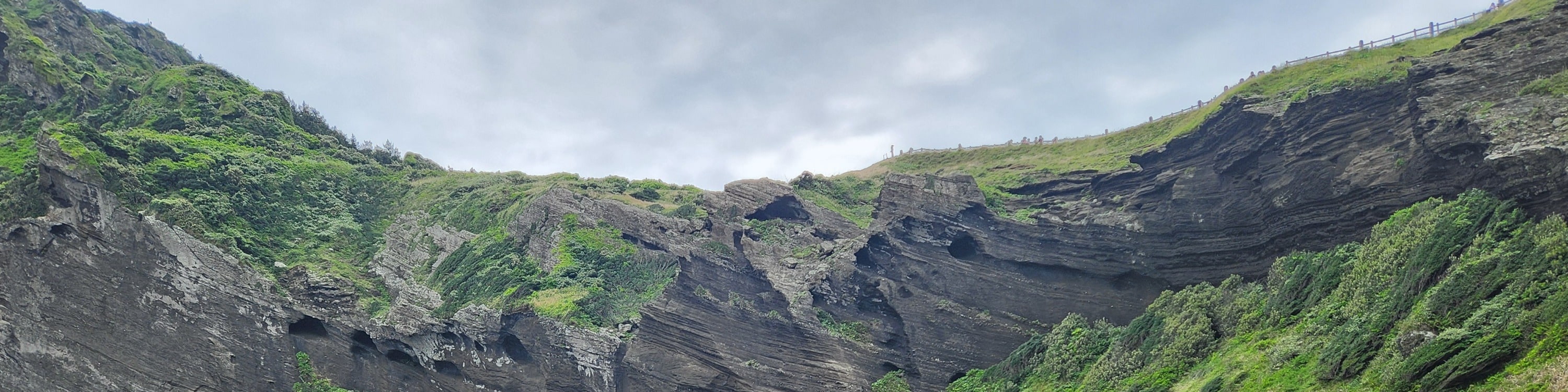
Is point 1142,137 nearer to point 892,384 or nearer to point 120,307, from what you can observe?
point 892,384

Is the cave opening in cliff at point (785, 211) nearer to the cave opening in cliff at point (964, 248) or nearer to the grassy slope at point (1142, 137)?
the grassy slope at point (1142, 137)

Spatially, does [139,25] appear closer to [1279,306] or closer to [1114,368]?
[1114,368]

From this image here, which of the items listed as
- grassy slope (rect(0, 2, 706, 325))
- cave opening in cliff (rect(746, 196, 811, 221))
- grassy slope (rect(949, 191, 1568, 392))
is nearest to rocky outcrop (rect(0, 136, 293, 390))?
grassy slope (rect(0, 2, 706, 325))

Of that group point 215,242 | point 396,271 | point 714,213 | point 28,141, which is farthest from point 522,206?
point 28,141

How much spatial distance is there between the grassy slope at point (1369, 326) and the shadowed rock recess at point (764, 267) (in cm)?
215

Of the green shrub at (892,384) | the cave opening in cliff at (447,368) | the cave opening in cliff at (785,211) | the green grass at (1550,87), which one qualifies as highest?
the green grass at (1550,87)

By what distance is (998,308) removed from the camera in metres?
39.2

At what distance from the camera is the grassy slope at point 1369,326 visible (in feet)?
63.6

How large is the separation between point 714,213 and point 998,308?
1246 centimetres

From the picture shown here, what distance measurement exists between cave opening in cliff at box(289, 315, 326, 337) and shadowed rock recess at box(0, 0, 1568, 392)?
0.10m

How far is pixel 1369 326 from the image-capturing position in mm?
23359

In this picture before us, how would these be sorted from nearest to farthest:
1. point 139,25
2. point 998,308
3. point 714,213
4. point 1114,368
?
point 1114,368
point 998,308
point 714,213
point 139,25

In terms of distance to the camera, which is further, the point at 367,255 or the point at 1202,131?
the point at 367,255

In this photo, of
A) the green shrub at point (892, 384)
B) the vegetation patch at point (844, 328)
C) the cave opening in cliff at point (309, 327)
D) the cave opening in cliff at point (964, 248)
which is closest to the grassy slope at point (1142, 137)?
the cave opening in cliff at point (964, 248)
